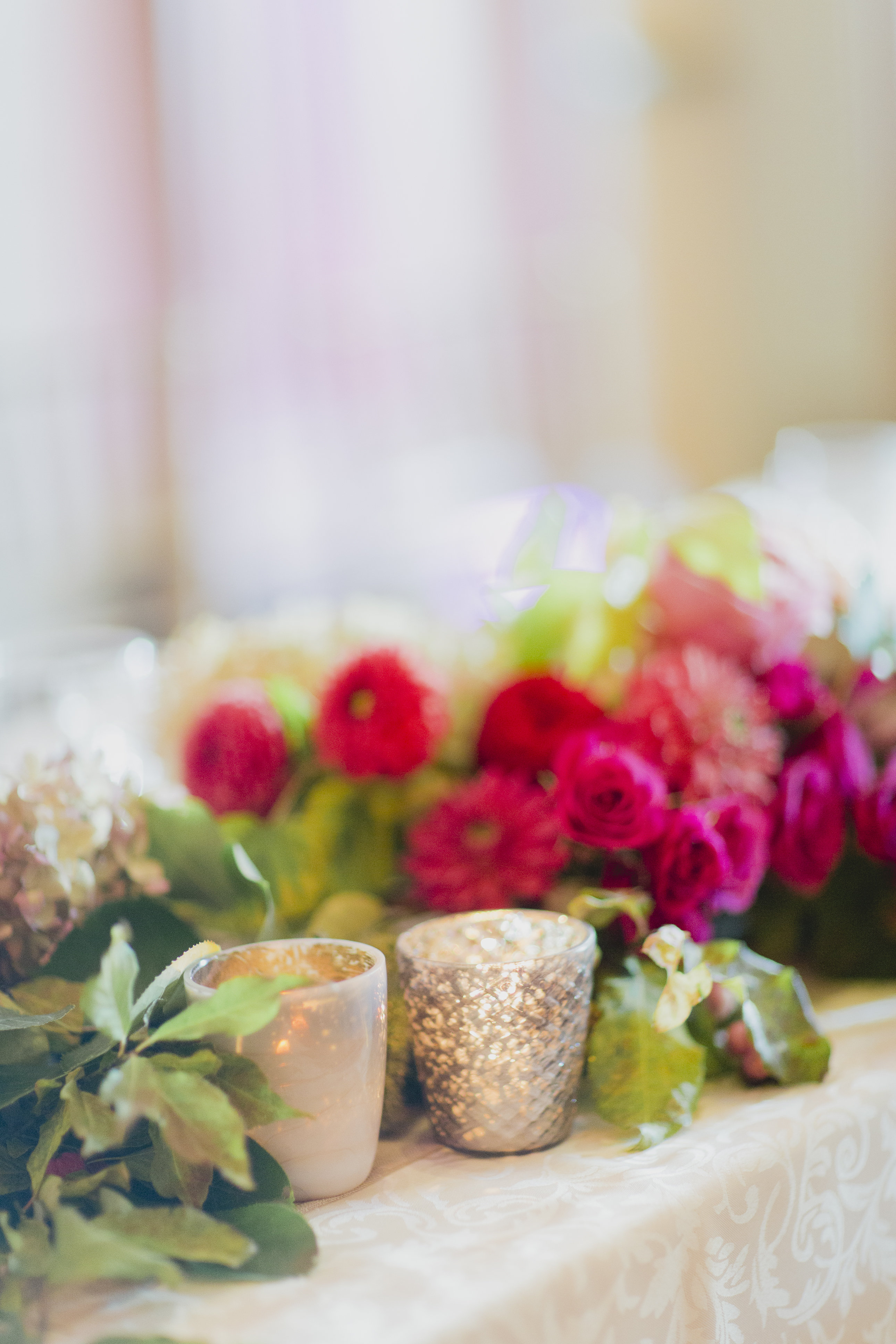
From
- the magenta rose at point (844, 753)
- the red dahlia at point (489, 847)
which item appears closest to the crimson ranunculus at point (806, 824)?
the magenta rose at point (844, 753)

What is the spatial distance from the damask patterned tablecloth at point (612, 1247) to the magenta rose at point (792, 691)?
179mm

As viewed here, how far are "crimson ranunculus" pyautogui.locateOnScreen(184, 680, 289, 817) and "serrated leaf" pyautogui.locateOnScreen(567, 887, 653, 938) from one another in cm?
23

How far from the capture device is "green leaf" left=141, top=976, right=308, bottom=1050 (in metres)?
0.41

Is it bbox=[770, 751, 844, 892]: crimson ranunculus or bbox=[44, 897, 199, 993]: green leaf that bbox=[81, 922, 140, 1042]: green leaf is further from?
bbox=[770, 751, 844, 892]: crimson ranunculus

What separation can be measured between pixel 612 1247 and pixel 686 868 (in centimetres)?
18

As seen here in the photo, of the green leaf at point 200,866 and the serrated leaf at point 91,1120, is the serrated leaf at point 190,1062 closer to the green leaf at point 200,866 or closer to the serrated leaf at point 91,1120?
the serrated leaf at point 91,1120

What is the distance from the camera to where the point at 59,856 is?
535mm

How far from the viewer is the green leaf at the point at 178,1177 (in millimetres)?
415

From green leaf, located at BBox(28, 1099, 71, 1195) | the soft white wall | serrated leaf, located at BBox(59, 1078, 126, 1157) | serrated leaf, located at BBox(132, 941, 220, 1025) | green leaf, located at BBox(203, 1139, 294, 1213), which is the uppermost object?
the soft white wall

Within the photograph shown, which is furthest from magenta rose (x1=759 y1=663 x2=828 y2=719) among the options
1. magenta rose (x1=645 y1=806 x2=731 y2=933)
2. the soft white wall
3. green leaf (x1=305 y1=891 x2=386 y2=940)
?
the soft white wall

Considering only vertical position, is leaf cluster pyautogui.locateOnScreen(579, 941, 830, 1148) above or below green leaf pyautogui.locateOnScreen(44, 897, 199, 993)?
below

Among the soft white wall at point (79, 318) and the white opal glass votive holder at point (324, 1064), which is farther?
the soft white wall at point (79, 318)

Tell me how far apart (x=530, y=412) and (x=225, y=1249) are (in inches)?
151

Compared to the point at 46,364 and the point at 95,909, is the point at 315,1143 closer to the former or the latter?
the point at 95,909
